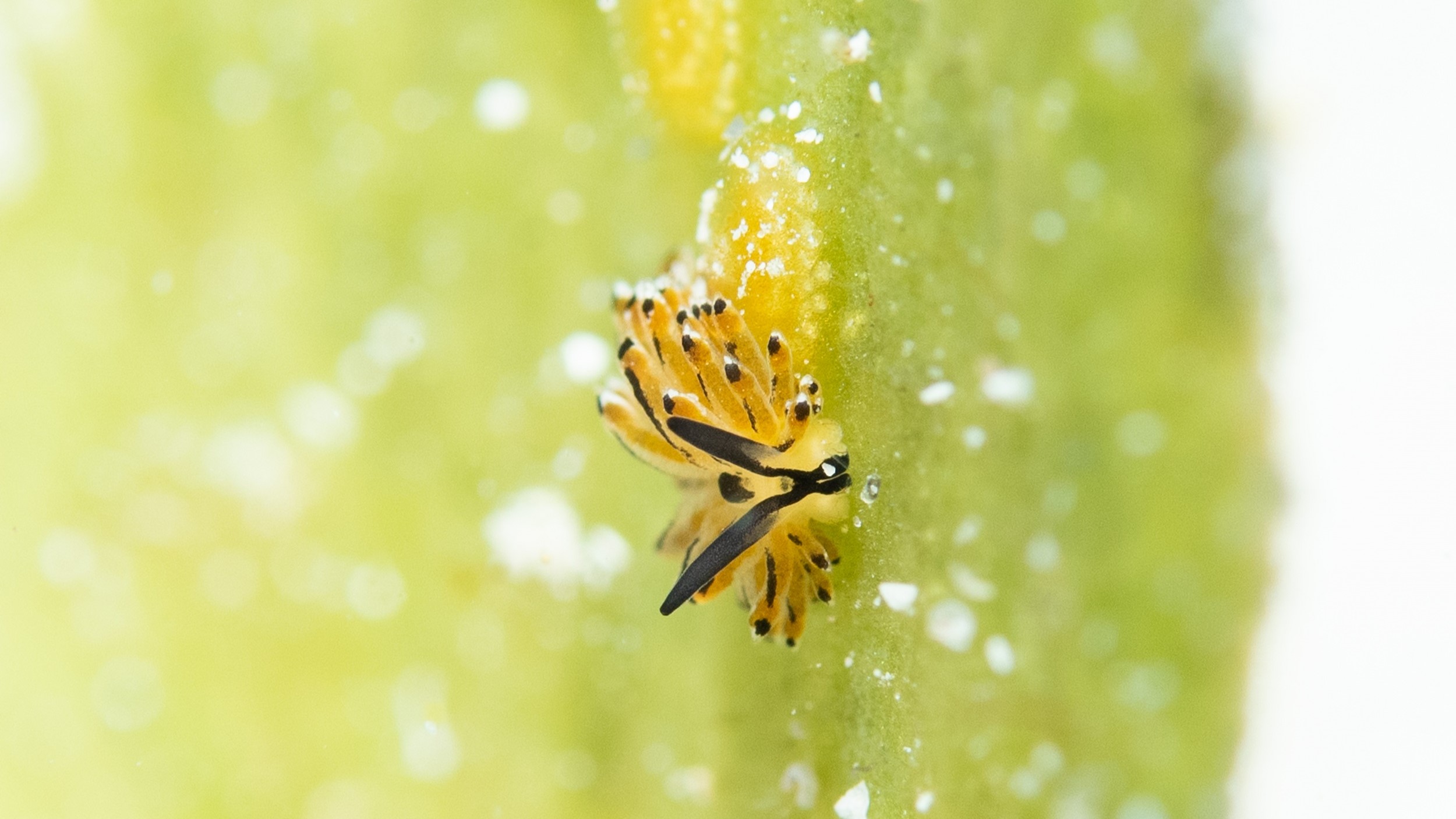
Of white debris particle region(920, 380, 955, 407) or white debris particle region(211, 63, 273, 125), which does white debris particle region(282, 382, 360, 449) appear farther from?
white debris particle region(920, 380, 955, 407)

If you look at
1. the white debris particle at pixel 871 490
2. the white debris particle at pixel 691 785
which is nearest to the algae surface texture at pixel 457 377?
the white debris particle at pixel 691 785

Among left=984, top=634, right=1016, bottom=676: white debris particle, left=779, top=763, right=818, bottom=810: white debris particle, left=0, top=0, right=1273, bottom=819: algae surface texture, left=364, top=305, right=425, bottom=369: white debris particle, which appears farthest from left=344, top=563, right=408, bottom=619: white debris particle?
left=984, top=634, right=1016, bottom=676: white debris particle

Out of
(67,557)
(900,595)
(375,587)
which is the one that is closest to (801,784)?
(900,595)

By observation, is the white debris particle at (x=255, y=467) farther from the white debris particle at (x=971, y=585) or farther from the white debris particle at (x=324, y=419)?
the white debris particle at (x=971, y=585)

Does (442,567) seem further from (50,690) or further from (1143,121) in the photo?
(1143,121)

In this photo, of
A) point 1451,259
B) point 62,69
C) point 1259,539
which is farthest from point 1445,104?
point 62,69

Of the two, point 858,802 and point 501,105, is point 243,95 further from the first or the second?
point 858,802
